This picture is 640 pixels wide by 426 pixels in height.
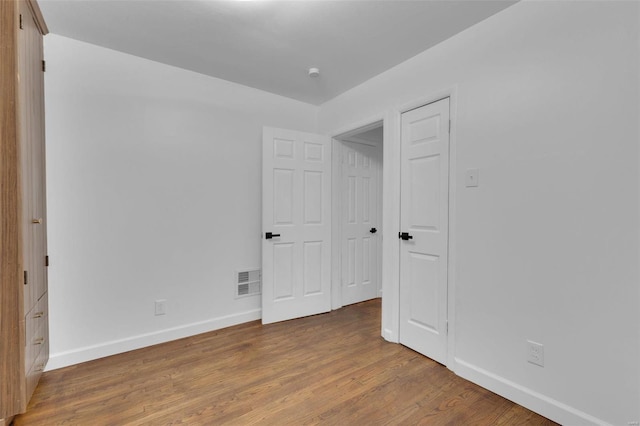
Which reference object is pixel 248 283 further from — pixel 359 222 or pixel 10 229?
pixel 10 229

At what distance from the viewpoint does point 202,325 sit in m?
2.80

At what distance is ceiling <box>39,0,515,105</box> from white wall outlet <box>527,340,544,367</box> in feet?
6.85

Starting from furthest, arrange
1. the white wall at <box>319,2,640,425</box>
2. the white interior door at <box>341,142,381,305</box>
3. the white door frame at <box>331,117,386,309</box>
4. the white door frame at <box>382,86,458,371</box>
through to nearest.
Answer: the white interior door at <box>341,142,381,305</box>
the white door frame at <box>331,117,386,309</box>
the white door frame at <box>382,86,458,371</box>
the white wall at <box>319,2,640,425</box>

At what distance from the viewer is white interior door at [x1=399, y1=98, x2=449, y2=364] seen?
222 centimetres

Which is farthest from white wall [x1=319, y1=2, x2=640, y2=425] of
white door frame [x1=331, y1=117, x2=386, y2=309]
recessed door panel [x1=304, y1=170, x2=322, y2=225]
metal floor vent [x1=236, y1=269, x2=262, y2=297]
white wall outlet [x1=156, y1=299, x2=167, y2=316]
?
white wall outlet [x1=156, y1=299, x2=167, y2=316]

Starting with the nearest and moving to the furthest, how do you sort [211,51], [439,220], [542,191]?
[542,191], [439,220], [211,51]

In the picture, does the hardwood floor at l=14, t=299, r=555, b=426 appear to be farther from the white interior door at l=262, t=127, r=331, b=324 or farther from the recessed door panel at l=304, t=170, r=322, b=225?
the recessed door panel at l=304, t=170, r=322, b=225

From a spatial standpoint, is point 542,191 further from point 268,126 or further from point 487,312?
point 268,126

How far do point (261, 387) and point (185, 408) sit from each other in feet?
1.49

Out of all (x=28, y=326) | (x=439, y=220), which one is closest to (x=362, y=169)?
(x=439, y=220)

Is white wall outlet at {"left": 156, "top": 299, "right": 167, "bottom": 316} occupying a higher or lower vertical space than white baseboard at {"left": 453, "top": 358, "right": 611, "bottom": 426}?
higher

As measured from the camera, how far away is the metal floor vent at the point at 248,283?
3037mm

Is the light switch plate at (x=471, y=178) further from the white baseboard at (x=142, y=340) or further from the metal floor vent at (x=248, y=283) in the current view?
the white baseboard at (x=142, y=340)

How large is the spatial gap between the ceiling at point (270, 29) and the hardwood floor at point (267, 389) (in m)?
2.47
